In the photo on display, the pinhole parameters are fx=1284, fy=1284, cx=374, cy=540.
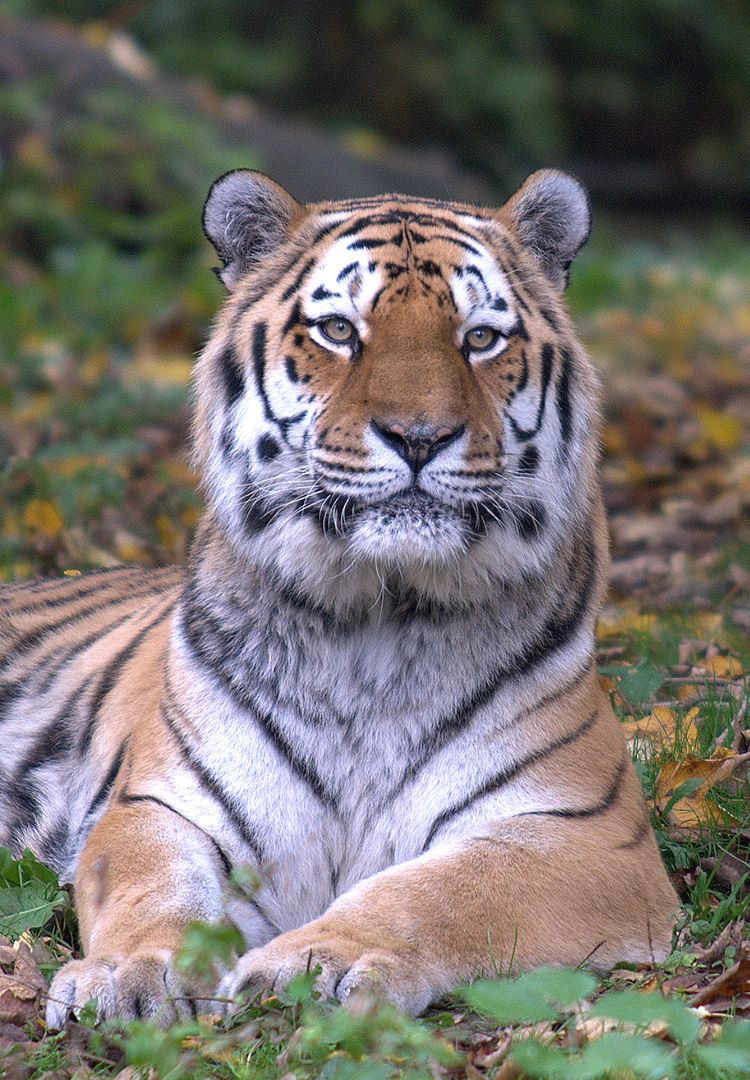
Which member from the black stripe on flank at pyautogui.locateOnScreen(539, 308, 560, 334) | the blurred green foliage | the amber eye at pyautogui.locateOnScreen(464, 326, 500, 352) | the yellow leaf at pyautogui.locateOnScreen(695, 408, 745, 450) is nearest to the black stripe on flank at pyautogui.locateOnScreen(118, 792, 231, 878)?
the amber eye at pyautogui.locateOnScreen(464, 326, 500, 352)

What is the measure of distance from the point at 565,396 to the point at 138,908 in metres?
1.31

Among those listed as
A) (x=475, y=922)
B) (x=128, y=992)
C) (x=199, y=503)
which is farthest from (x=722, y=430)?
(x=128, y=992)

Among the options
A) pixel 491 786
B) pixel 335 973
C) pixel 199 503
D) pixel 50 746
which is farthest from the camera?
pixel 199 503

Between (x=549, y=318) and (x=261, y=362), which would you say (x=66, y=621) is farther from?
(x=549, y=318)

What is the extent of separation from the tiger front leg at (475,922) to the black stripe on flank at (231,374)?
1.02 metres

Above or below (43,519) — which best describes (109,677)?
below

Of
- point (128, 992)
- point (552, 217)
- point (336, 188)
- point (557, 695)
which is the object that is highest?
point (336, 188)

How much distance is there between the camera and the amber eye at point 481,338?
2.49m

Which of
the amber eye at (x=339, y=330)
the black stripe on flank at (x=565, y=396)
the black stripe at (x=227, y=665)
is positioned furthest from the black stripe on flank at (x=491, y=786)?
the amber eye at (x=339, y=330)

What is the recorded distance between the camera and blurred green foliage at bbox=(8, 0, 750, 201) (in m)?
14.1

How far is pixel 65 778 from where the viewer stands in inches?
119

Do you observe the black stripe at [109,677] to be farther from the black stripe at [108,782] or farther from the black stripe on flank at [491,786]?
the black stripe on flank at [491,786]

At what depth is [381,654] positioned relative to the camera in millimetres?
2498

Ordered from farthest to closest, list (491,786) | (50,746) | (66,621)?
(66,621) → (50,746) → (491,786)
